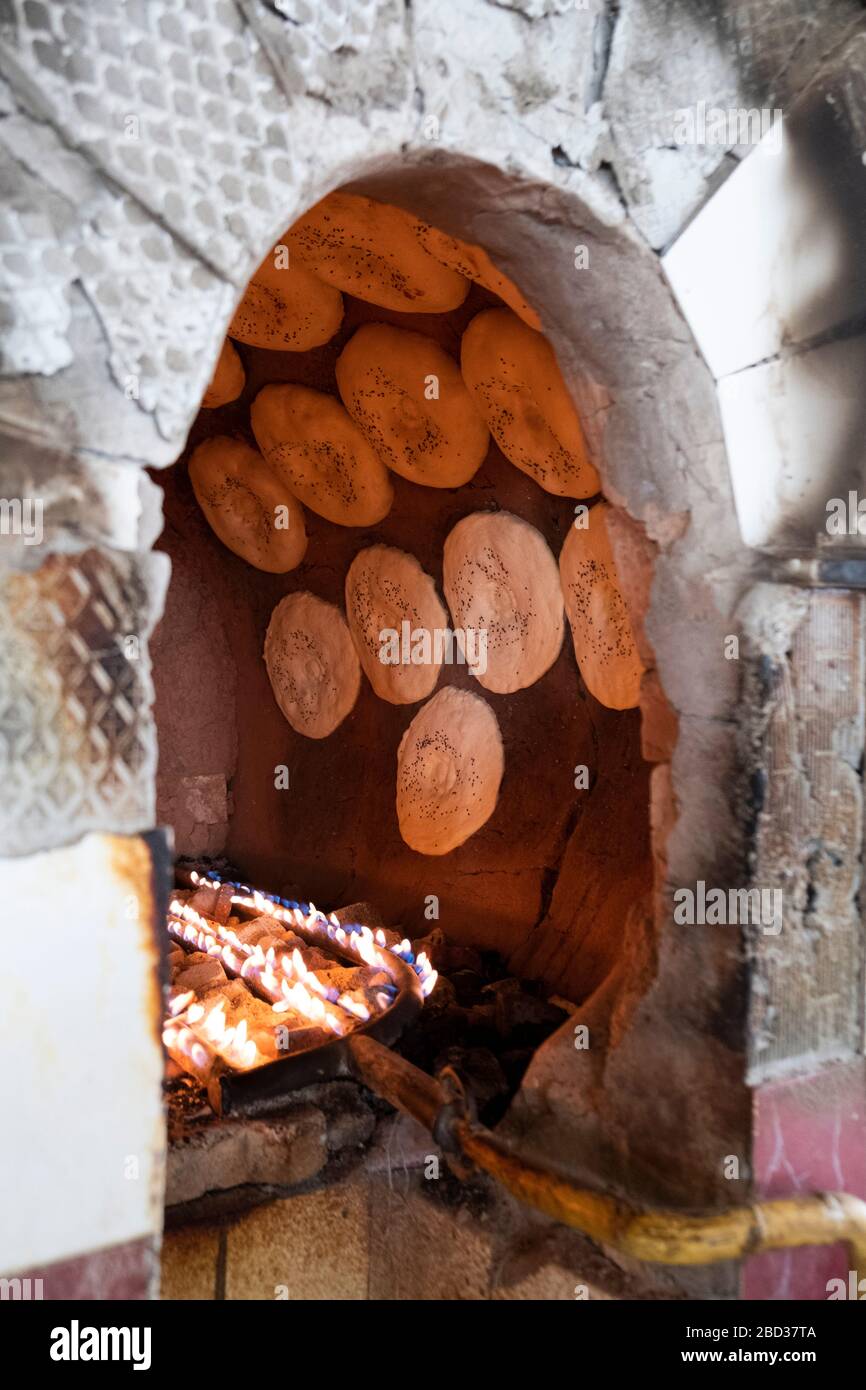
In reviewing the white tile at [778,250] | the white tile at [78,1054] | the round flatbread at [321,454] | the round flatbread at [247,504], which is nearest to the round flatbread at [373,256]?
the round flatbread at [321,454]

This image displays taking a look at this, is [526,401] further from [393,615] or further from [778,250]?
[393,615]

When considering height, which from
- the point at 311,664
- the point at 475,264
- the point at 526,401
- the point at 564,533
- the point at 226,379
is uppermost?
the point at 226,379

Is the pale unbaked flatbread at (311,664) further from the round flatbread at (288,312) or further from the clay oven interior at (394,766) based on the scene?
the round flatbread at (288,312)

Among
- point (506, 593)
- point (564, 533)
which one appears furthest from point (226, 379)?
point (564, 533)

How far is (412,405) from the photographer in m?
3.27

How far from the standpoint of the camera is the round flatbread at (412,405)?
3162 millimetres

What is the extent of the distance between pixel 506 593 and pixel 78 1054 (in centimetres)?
217

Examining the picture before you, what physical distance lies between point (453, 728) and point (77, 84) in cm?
240

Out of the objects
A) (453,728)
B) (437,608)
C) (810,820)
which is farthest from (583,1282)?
(437,608)

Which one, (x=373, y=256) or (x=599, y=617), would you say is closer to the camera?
(x=373, y=256)

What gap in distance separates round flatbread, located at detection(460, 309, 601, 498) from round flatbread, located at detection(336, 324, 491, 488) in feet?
0.32

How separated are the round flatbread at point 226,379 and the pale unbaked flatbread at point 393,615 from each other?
721mm

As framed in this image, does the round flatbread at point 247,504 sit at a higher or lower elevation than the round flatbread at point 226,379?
lower

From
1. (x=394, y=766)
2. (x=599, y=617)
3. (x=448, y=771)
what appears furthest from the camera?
(x=394, y=766)
